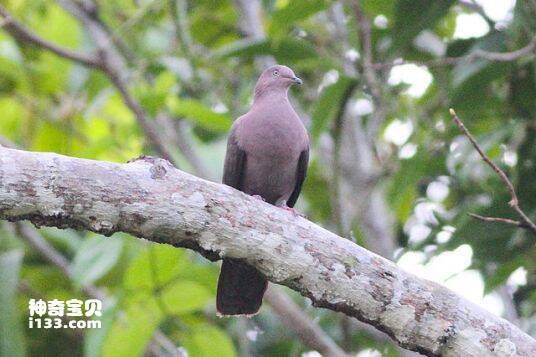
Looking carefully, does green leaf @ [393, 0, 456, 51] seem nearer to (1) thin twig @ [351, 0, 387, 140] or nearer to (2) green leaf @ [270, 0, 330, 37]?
(1) thin twig @ [351, 0, 387, 140]

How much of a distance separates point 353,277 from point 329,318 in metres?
3.51

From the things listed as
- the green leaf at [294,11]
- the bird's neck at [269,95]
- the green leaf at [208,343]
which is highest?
Result: the green leaf at [294,11]

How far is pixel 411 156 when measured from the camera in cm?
591

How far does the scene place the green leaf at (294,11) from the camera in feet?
19.1

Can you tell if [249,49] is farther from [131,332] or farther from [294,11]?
[131,332]

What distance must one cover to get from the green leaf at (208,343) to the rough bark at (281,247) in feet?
6.80

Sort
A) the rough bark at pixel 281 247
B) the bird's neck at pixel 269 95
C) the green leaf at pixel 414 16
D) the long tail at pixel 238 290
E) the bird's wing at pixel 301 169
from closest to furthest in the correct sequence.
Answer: the rough bark at pixel 281 247, the long tail at pixel 238 290, the bird's wing at pixel 301 169, the bird's neck at pixel 269 95, the green leaf at pixel 414 16

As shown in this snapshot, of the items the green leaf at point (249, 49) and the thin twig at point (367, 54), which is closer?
the thin twig at point (367, 54)

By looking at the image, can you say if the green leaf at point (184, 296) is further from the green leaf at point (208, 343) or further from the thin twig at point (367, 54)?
the thin twig at point (367, 54)

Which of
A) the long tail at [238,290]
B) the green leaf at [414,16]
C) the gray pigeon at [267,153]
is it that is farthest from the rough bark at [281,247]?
the green leaf at [414,16]

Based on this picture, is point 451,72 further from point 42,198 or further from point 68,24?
point 42,198

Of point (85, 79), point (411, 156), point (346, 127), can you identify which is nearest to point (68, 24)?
point (85, 79)

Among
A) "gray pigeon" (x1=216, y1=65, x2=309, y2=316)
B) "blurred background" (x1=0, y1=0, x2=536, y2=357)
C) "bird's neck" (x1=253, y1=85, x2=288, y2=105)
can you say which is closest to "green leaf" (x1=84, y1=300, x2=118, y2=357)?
"blurred background" (x1=0, y1=0, x2=536, y2=357)

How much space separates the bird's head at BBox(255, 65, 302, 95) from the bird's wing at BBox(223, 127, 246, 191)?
1.74ft
